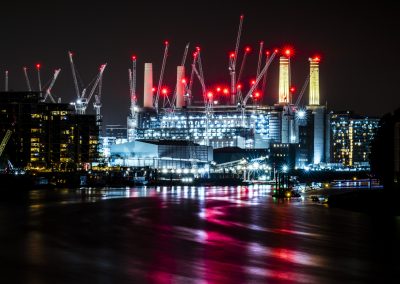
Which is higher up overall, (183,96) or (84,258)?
(183,96)

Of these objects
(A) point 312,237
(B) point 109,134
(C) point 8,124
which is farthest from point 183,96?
(A) point 312,237

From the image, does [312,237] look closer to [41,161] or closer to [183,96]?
[41,161]

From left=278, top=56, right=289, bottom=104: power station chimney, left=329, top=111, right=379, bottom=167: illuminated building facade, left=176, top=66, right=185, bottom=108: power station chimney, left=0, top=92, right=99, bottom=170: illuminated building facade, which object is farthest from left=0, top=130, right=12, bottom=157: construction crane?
left=329, top=111, right=379, bottom=167: illuminated building facade

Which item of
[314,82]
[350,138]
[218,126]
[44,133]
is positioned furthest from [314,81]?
[44,133]

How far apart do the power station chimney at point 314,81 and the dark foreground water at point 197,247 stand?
119 m

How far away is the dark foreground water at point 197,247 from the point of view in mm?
21688

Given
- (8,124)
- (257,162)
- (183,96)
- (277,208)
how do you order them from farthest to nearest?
(183,96) < (257,162) < (8,124) < (277,208)

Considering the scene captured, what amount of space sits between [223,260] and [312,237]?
26.3ft

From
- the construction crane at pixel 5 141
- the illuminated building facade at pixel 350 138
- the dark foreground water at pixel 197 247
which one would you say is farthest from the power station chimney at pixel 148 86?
the dark foreground water at pixel 197 247

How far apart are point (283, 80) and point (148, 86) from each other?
28.7m

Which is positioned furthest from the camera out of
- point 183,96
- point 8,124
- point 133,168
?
point 183,96

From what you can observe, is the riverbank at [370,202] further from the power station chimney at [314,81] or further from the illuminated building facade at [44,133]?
the power station chimney at [314,81]

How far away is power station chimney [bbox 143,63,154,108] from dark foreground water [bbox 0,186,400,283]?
343 ft

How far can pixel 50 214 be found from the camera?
43.1m
